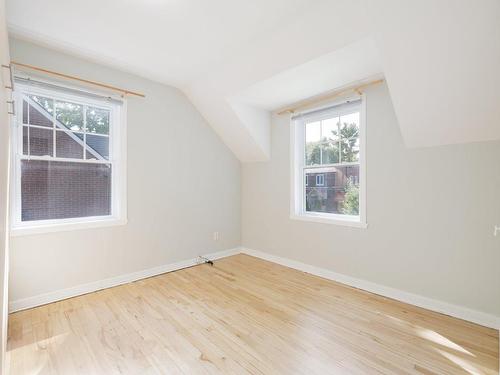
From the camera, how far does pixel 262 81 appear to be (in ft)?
8.93

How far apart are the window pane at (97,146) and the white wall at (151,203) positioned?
25 cm

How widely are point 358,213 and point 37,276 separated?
3402 millimetres

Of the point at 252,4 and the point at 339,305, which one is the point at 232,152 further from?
the point at 339,305

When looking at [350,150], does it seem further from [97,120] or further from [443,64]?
[97,120]

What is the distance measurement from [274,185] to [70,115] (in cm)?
263

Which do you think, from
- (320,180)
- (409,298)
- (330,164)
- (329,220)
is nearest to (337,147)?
(330,164)

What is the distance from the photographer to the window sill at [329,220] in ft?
9.37

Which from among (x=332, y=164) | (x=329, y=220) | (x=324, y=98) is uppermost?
(x=324, y=98)

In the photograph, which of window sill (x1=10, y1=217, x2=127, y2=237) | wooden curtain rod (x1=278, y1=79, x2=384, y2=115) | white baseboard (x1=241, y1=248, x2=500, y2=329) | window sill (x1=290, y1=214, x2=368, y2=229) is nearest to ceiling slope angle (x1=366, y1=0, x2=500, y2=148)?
wooden curtain rod (x1=278, y1=79, x2=384, y2=115)

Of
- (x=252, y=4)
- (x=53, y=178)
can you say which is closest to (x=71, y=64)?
A: (x=53, y=178)

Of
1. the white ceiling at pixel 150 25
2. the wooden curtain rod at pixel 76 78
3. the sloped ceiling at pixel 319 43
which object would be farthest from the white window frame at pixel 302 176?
the wooden curtain rod at pixel 76 78

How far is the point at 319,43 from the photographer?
2.12 meters

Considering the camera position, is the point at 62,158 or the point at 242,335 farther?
the point at 62,158

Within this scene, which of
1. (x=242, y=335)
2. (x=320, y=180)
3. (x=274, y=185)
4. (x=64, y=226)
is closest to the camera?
(x=242, y=335)
